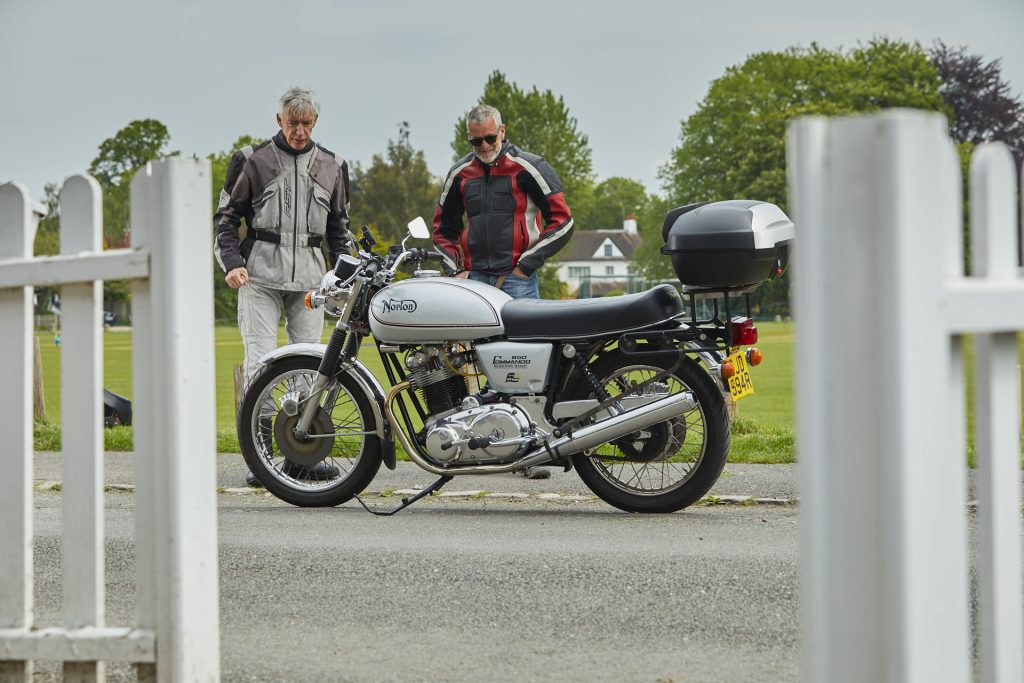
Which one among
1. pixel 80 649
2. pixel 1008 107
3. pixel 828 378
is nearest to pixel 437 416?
pixel 80 649

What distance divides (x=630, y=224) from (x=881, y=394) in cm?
14157

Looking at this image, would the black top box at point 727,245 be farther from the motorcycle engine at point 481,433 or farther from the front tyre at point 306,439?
the front tyre at point 306,439

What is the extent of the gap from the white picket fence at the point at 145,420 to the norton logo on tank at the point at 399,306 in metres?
3.38

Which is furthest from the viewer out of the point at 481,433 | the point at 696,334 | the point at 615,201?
the point at 615,201

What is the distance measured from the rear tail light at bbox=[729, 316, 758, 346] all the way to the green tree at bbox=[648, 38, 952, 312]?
5251 cm

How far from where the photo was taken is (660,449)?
6105 mm

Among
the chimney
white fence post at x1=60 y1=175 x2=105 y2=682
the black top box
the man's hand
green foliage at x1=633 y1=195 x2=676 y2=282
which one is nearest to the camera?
white fence post at x1=60 y1=175 x2=105 y2=682

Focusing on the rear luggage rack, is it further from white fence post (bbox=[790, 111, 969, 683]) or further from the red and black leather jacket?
white fence post (bbox=[790, 111, 969, 683])

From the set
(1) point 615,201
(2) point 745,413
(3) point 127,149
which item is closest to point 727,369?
(2) point 745,413

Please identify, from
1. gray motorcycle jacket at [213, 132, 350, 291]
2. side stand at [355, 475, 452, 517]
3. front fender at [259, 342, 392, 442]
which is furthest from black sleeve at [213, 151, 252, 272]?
A: side stand at [355, 475, 452, 517]

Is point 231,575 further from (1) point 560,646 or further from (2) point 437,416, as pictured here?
(2) point 437,416

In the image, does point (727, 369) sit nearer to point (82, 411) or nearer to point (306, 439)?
point (306, 439)

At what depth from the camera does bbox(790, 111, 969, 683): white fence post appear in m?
1.85

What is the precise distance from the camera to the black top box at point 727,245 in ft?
19.1
